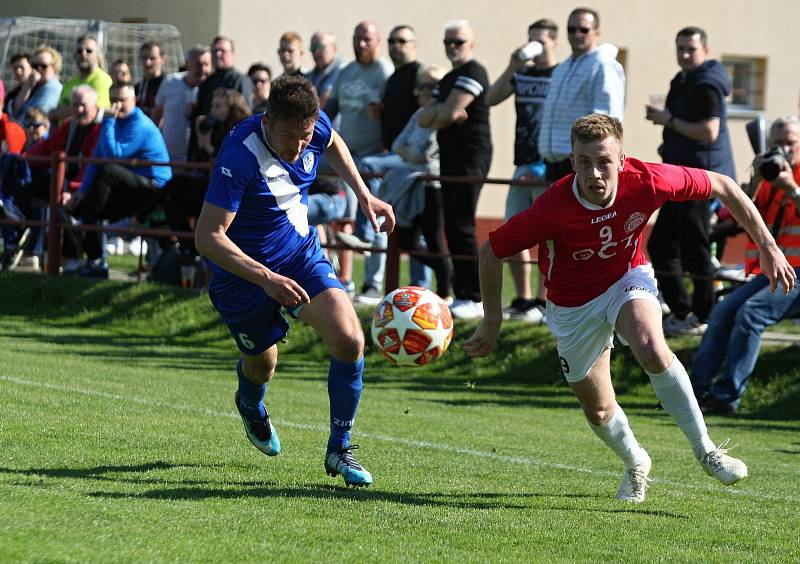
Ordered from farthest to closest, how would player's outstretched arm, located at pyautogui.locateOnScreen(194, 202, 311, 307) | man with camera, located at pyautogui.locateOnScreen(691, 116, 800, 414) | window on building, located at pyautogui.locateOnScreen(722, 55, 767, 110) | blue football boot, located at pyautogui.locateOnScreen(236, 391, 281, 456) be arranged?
window on building, located at pyautogui.locateOnScreen(722, 55, 767, 110)
man with camera, located at pyautogui.locateOnScreen(691, 116, 800, 414)
blue football boot, located at pyautogui.locateOnScreen(236, 391, 281, 456)
player's outstretched arm, located at pyautogui.locateOnScreen(194, 202, 311, 307)

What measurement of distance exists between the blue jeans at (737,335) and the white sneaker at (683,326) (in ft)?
3.15

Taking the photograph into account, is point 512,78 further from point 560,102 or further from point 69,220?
point 69,220

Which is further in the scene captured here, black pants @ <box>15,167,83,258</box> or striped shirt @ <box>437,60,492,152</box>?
black pants @ <box>15,167,83,258</box>

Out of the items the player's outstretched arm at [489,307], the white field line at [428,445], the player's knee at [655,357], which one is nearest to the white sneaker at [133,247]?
the white field line at [428,445]

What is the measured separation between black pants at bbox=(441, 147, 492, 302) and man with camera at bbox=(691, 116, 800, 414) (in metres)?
2.55

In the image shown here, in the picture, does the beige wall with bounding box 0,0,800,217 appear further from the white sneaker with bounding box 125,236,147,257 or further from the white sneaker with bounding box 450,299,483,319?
the white sneaker with bounding box 450,299,483,319

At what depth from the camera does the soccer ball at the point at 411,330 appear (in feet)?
28.2

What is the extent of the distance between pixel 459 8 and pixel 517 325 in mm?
13526

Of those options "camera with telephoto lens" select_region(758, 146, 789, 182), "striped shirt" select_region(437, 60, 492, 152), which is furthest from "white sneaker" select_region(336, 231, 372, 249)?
"camera with telephoto lens" select_region(758, 146, 789, 182)

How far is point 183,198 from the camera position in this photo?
14102mm

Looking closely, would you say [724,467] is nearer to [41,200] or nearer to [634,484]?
[634,484]

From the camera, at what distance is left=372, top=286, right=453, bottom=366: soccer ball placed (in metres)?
8.59

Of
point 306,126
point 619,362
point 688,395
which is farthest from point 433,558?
point 619,362

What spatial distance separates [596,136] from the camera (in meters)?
6.36
